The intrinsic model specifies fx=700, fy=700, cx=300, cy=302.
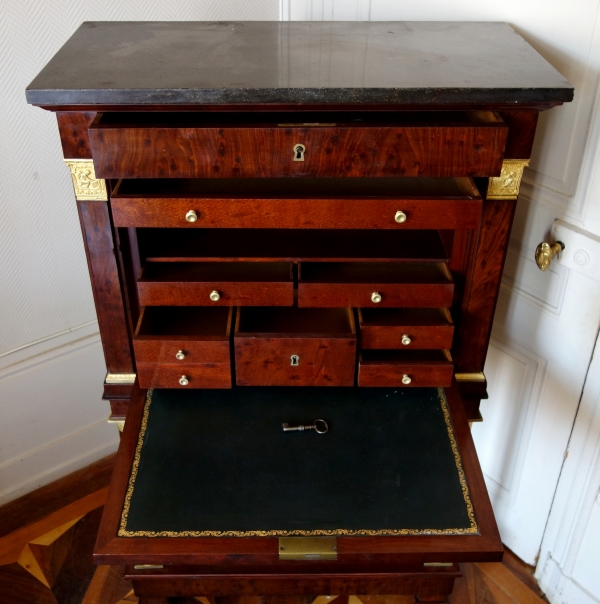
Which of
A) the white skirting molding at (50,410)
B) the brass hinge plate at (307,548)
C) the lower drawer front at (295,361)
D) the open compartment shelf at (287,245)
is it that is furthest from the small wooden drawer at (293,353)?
the white skirting molding at (50,410)

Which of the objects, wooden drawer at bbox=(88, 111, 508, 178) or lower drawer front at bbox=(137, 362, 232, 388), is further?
lower drawer front at bbox=(137, 362, 232, 388)

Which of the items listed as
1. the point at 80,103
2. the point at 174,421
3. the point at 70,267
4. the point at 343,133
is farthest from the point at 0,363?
the point at 343,133

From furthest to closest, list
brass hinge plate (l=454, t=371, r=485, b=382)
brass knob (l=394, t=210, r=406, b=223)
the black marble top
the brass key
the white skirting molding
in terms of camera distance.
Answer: the white skirting molding, brass hinge plate (l=454, t=371, r=485, b=382), the brass key, brass knob (l=394, t=210, r=406, b=223), the black marble top

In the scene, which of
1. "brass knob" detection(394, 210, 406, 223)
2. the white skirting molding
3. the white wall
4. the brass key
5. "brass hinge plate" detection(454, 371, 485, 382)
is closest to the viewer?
"brass knob" detection(394, 210, 406, 223)

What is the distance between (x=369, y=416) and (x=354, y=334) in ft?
0.43

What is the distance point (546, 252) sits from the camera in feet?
3.72

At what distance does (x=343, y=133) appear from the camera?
88cm

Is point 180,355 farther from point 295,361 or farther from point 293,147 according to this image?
point 293,147

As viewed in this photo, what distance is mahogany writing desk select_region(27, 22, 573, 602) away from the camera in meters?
0.88

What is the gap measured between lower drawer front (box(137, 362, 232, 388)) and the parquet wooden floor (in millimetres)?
450

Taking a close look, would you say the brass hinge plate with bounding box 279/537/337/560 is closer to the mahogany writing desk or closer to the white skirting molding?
the mahogany writing desk

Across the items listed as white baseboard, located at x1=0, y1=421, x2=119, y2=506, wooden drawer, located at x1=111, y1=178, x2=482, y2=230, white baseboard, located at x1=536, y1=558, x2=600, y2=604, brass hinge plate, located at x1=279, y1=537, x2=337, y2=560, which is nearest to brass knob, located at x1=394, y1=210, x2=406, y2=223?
wooden drawer, located at x1=111, y1=178, x2=482, y2=230

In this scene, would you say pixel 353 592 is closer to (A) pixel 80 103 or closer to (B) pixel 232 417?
(B) pixel 232 417

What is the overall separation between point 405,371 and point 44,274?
804 millimetres
